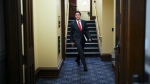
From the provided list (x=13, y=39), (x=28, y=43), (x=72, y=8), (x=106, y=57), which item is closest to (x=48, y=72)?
(x=28, y=43)

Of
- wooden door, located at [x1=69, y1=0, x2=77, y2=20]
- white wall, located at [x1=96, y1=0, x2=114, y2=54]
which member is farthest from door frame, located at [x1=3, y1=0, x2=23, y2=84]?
wooden door, located at [x1=69, y1=0, x2=77, y2=20]

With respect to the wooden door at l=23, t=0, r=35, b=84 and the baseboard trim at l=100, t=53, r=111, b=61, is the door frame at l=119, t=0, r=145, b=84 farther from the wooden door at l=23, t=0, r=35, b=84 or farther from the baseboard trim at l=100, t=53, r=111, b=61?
the baseboard trim at l=100, t=53, r=111, b=61

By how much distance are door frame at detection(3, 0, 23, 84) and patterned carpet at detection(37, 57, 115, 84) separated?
251 centimetres

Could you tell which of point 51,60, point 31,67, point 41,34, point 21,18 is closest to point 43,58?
point 51,60

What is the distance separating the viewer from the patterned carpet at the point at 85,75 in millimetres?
5043

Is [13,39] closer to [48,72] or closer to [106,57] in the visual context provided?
[48,72]

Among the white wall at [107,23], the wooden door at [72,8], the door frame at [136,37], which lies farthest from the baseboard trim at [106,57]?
the door frame at [136,37]

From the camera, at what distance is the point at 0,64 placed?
2.41 m

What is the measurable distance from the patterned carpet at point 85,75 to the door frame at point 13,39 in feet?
8.23

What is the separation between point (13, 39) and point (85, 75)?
3.36 m

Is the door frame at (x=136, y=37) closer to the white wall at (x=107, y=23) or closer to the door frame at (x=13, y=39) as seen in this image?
the door frame at (x=13, y=39)

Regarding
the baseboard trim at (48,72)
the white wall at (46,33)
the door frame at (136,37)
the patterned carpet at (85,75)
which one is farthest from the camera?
the baseboard trim at (48,72)

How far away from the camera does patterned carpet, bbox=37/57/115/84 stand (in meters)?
5.04

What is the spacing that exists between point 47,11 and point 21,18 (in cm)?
259
